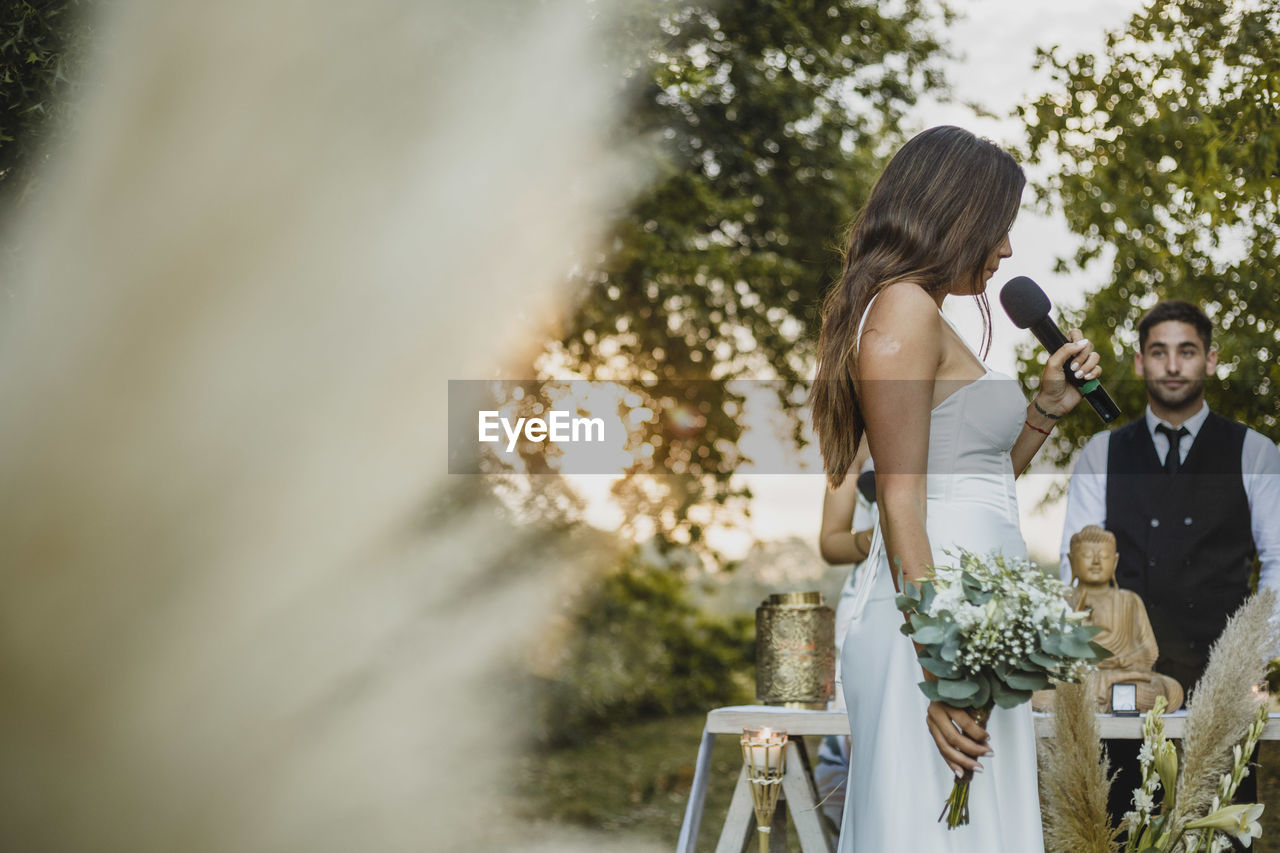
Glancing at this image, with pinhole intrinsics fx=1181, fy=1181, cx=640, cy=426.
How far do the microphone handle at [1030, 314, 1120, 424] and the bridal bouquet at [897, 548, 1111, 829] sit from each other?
374 millimetres

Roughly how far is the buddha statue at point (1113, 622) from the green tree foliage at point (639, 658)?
19.5ft

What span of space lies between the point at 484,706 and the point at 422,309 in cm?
345

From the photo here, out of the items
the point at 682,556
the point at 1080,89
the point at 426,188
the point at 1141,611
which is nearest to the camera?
the point at 1141,611

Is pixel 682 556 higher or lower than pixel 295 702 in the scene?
higher

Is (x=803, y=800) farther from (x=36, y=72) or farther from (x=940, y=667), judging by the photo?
(x=36, y=72)

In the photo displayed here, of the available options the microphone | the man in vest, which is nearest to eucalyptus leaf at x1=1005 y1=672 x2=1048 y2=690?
the microphone

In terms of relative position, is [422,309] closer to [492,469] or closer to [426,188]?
[426,188]

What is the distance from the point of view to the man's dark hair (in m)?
3.38

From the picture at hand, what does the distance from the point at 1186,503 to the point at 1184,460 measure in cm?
13

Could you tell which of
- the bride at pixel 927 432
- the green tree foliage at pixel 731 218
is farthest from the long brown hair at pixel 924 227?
the green tree foliage at pixel 731 218

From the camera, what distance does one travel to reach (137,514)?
16.7ft

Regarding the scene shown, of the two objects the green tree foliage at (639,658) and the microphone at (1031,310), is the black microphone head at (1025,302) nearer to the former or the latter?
the microphone at (1031,310)

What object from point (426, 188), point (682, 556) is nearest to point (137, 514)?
point (426, 188)

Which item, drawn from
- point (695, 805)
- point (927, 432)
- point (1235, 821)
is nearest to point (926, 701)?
point (927, 432)
